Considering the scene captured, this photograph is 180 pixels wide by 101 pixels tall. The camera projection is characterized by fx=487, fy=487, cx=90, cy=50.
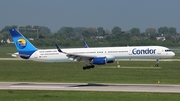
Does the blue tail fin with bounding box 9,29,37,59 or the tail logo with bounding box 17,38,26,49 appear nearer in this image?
the blue tail fin with bounding box 9,29,37,59

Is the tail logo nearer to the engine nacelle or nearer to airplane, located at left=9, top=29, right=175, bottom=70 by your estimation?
airplane, located at left=9, top=29, right=175, bottom=70

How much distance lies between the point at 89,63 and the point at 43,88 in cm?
1878

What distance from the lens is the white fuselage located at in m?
64.6

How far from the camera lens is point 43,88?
42312 millimetres

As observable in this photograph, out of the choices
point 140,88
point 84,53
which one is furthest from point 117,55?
point 140,88

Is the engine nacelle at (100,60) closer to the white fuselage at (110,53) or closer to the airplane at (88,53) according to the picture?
the airplane at (88,53)

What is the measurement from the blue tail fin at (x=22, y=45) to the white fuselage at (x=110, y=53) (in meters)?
0.80

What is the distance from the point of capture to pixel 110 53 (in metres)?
63.8

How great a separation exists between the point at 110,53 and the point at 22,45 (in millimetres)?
13469

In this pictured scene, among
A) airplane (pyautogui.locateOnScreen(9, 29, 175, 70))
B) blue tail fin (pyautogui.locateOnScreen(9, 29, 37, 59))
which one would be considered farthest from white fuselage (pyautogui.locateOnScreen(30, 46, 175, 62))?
blue tail fin (pyautogui.locateOnScreen(9, 29, 37, 59))

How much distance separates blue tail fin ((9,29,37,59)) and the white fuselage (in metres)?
0.80

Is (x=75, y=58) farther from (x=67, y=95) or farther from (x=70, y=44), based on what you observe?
(x=70, y=44)

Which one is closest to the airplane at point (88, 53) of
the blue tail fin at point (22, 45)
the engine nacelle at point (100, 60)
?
the blue tail fin at point (22, 45)

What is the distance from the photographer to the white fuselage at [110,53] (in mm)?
64562
